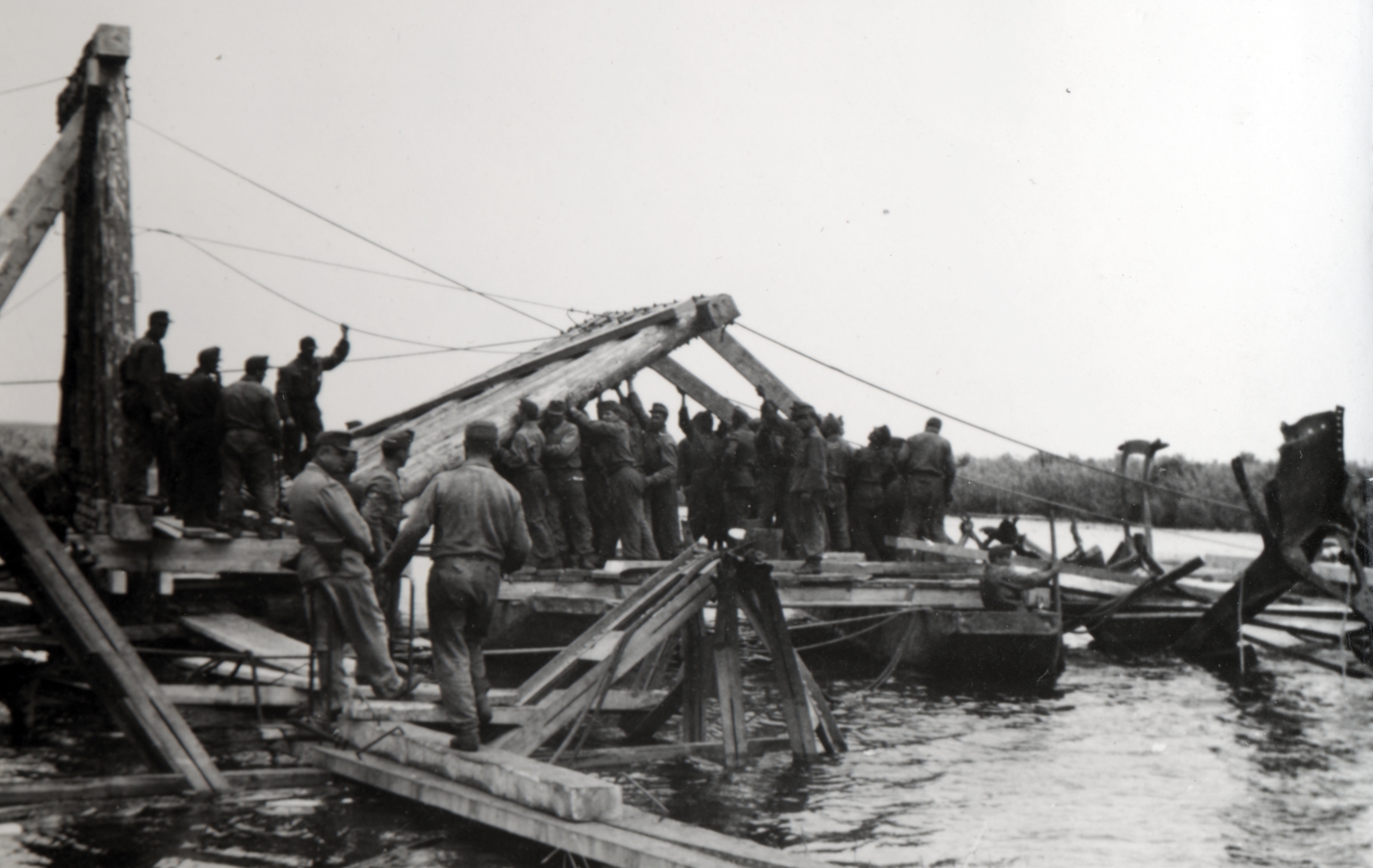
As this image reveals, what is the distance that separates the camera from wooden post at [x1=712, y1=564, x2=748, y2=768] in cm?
875

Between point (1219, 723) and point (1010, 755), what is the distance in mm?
3310

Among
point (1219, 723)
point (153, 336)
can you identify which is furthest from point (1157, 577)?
point (153, 336)

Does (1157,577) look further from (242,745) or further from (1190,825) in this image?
(242,745)

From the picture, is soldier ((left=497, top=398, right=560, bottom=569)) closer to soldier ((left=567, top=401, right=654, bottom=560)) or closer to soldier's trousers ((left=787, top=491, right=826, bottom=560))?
soldier ((left=567, top=401, right=654, bottom=560))

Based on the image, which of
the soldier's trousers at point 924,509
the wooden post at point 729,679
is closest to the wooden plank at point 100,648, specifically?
the wooden post at point 729,679

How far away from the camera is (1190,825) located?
27.8ft

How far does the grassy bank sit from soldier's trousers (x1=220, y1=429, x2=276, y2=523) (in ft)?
72.2

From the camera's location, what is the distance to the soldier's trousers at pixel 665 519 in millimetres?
14844

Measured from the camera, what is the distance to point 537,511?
12898 mm

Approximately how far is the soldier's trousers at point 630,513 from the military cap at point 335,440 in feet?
20.1

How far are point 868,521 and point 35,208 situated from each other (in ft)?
36.1

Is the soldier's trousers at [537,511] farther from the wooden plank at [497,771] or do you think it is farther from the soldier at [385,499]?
the wooden plank at [497,771]

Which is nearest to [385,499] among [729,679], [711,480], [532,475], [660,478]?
[729,679]

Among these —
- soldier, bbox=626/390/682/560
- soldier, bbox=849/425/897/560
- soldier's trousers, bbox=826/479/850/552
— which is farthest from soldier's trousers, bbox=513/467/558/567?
soldier, bbox=849/425/897/560
